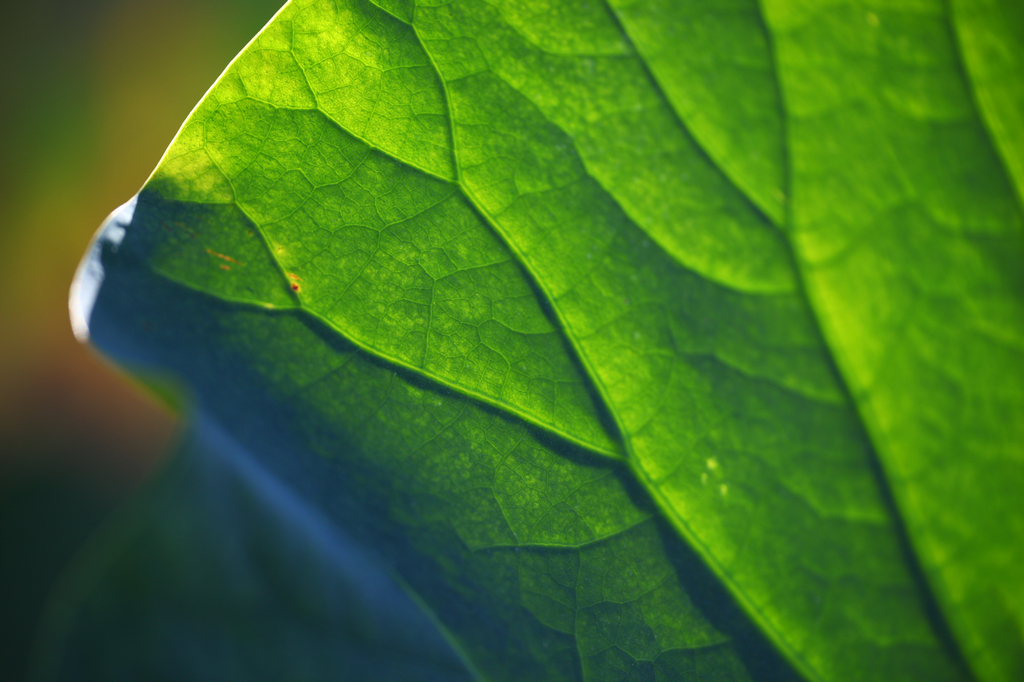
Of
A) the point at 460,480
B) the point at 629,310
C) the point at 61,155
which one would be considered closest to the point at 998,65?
the point at 629,310

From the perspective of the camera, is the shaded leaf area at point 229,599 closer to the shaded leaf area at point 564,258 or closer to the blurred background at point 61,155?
the shaded leaf area at point 564,258

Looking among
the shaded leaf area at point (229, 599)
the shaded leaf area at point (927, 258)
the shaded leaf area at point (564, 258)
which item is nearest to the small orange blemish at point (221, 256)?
the shaded leaf area at point (564, 258)

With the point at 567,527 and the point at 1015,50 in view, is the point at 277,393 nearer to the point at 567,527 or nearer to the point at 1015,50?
the point at 567,527

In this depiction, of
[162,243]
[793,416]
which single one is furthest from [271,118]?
[793,416]

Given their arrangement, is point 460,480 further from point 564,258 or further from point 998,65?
point 998,65

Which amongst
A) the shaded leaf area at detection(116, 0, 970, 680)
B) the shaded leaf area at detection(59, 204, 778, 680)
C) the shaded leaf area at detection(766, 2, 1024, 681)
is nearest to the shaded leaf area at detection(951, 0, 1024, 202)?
the shaded leaf area at detection(766, 2, 1024, 681)
